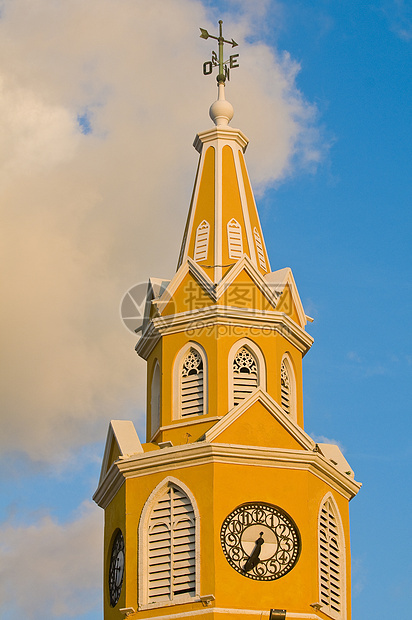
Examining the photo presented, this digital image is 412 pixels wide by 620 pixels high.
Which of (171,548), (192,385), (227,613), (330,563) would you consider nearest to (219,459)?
(171,548)

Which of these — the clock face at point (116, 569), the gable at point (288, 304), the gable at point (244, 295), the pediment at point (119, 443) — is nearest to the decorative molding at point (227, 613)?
the clock face at point (116, 569)

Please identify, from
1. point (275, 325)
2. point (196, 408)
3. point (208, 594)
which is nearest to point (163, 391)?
point (196, 408)

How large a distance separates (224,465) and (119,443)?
3.27 meters

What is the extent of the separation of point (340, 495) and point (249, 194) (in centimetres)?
907

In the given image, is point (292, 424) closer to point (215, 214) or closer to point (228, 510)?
point (228, 510)

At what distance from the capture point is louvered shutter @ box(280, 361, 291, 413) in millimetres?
36875

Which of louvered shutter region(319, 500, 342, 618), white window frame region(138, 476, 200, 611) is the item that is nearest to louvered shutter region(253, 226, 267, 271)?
louvered shutter region(319, 500, 342, 618)

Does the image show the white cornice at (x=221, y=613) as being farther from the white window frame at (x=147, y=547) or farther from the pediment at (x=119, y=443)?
the pediment at (x=119, y=443)

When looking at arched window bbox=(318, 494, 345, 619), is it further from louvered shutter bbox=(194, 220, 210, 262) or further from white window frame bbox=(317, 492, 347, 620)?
louvered shutter bbox=(194, 220, 210, 262)

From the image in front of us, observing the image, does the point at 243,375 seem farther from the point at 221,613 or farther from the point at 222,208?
the point at 221,613

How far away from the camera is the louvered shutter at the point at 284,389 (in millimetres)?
36875

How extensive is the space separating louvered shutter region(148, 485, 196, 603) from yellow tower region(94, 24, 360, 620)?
0.03 metres

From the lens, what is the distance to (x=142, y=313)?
3894 centimetres

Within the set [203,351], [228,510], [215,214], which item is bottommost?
[228,510]
